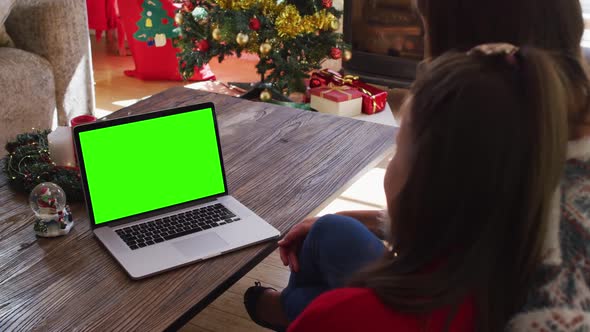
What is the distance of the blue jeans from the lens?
1.21 meters

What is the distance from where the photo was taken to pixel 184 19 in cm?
314

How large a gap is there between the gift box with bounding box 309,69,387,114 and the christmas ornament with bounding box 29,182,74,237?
7.05 feet

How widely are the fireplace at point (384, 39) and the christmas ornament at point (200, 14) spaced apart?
806mm

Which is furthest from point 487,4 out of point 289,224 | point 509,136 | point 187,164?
point 187,164

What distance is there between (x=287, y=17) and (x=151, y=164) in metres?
1.82

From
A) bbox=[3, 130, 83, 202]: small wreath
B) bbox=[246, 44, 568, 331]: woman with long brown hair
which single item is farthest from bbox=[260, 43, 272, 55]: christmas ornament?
bbox=[246, 44, 568, 331]: woman with long brown hair

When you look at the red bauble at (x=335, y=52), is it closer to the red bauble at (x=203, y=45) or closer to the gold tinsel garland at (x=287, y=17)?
the gold tinsel garland at (x=287, y=17)

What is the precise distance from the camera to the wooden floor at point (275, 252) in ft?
5.88

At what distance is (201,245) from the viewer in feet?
3.76

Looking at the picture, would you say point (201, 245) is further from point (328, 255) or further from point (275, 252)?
point (275, 252)

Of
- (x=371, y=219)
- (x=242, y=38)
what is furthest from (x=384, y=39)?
(x=371, y=219)

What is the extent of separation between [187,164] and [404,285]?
65cm

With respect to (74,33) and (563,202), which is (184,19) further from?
(563,202)

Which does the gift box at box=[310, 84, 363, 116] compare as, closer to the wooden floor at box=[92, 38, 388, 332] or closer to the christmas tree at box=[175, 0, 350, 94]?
the christmas tree at box=[175, 0, 350, 94]
